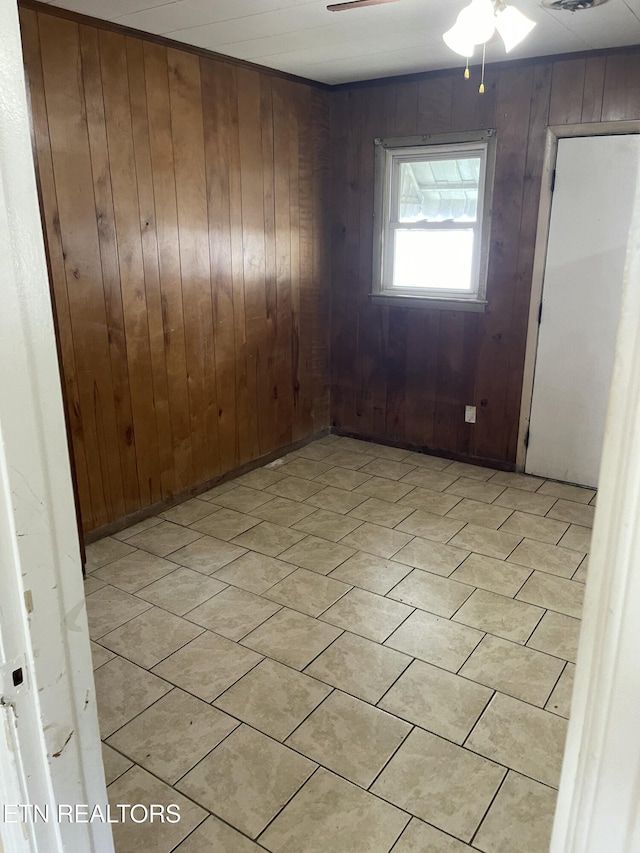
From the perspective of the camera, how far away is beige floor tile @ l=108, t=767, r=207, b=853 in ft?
5.36

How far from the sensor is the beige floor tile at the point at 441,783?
170 centimetres

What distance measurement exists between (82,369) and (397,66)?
2.47 meters

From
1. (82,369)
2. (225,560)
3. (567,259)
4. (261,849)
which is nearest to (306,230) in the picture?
(567,259)

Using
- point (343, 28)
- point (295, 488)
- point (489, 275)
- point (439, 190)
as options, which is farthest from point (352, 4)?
point (295, 488)

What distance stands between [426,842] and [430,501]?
219cm

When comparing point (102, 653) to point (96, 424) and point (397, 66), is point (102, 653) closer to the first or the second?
point (96, 424)

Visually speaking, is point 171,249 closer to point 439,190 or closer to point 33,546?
point 439,190

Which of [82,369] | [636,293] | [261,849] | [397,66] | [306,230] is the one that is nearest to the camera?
[636,293]

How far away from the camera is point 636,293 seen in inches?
22.4

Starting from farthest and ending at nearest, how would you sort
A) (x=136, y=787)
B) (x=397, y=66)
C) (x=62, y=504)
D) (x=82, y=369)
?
(x=397, y=66) < (x=82, y=369) < (x=136, y=787) < (x=62, y=504)

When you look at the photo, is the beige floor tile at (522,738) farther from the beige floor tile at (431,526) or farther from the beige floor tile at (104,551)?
the beige floor tile at (104,551)

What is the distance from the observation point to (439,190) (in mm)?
4066

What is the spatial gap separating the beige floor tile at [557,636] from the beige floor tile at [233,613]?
3.43 ft

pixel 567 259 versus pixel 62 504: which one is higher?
pixel 567 259
